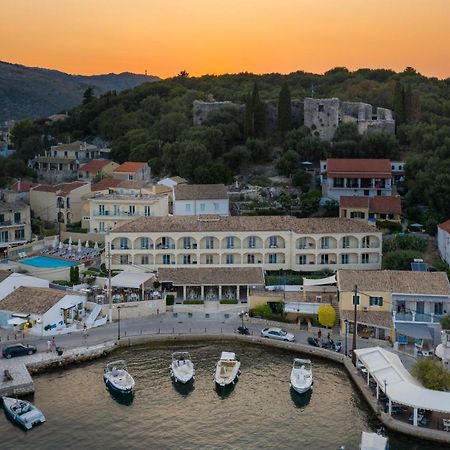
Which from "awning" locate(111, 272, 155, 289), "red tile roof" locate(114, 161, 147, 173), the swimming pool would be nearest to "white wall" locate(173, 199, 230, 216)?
the swimming pool

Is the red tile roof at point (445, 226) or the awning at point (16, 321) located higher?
the red tile roof at point (445, 226)

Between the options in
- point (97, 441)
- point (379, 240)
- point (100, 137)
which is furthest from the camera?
point (100, 137)

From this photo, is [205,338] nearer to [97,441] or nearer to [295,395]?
[295,395]

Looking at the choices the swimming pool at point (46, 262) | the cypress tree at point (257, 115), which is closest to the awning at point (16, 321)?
the swimming pool at point (46, 262)

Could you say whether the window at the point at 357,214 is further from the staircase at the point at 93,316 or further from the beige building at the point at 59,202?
the beige building at the point at 59,202

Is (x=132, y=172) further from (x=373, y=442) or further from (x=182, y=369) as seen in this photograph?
(x=373, y=442)

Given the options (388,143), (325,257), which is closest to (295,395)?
(325,257)
